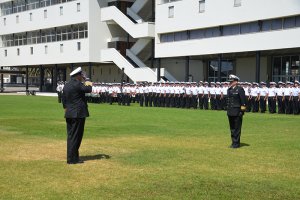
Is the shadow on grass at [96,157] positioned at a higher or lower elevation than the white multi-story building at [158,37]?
lower

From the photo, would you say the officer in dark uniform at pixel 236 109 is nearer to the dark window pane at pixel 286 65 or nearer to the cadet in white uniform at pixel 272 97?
the cadet in white uniform at pixel 272 97

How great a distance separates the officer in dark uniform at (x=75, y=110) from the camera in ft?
35.0

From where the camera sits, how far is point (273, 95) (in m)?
27.9

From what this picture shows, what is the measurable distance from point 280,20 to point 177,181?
99.8 ft

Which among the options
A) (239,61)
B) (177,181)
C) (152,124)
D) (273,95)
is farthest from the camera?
(239,61)

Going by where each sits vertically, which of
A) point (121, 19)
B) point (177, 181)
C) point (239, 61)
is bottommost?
point (177, 181)

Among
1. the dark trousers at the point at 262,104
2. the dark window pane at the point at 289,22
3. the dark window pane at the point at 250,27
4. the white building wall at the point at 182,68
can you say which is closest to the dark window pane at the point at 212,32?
the dark window pane at the point at 250,27

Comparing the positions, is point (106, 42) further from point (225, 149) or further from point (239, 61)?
point (225, 149)

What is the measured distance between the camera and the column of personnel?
1077 inches

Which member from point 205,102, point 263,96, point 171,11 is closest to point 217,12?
point 171,11

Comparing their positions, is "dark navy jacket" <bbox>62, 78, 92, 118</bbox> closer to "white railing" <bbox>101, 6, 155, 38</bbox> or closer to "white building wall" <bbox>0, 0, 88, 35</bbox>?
"white railing" <bbox>101, 6, 155, 38</bbox>

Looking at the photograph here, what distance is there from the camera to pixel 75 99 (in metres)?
10.8

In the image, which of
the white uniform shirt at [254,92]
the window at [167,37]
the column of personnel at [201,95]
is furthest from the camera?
the window at [167,37]

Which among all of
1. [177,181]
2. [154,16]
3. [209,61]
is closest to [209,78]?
[209,61]
